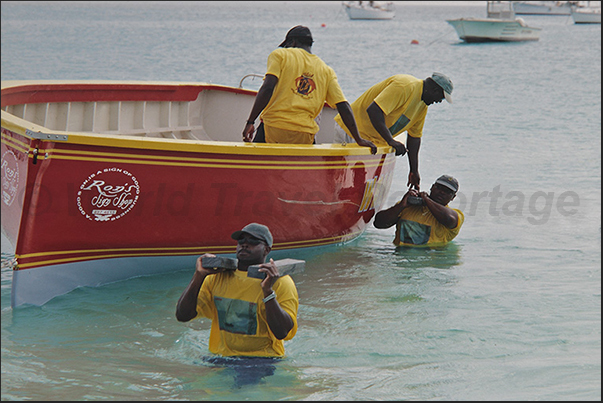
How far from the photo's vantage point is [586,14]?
85.7 metres

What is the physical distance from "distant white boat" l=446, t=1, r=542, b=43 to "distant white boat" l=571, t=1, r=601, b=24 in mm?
35940

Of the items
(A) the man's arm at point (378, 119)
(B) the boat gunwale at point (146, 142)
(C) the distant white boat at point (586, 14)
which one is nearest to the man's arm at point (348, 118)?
(B) the boat gunwale at point (146, 142)

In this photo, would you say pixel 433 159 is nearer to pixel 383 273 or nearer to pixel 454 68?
pixel 383 273

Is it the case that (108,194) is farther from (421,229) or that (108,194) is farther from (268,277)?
(421,229)

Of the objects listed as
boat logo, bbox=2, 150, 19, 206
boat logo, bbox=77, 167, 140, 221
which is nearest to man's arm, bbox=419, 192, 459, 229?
boat logo, bbox=77, 167, 140, 221

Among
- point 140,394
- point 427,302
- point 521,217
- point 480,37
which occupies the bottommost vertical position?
point 140,394

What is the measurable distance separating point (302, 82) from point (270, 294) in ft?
9.56

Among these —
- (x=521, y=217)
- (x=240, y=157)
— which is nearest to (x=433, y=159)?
(x=521, y=217)

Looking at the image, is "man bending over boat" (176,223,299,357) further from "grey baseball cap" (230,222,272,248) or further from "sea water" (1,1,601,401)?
"sea water" (1,1,601,401)

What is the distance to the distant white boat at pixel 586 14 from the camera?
85.0m

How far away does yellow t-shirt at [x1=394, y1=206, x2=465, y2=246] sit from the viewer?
7.68m

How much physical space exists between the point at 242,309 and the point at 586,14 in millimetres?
90518

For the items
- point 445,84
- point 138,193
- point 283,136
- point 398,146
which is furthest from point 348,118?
point 138,193

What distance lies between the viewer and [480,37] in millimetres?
52469
